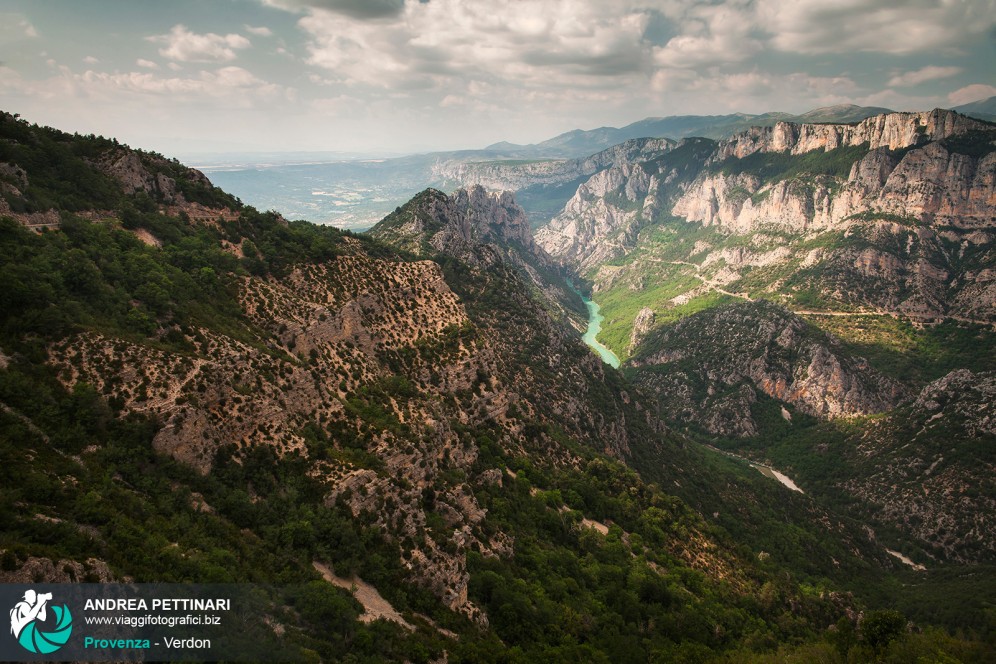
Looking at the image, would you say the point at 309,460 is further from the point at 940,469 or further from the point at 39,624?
the point at 940,469

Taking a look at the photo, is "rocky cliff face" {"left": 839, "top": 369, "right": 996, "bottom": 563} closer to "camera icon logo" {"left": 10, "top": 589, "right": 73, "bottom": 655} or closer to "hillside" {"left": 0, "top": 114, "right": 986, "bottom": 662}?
"hillside" {"left": 0, "top": 114, "right": 986, "bottom": 662}

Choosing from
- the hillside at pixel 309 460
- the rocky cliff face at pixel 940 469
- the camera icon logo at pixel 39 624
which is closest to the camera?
the camera icon logo at pixel 39 624

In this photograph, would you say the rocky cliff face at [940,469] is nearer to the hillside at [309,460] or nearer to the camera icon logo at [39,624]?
the hillside at [309,460]

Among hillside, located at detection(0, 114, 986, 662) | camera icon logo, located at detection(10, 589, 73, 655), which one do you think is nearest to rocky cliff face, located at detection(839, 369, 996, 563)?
hillside, located at detection(0, 114, 986, 662)

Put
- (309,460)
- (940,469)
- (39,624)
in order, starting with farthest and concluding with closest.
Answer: (940,469) → (309,460) → (39,624)

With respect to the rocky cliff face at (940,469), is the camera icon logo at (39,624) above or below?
above

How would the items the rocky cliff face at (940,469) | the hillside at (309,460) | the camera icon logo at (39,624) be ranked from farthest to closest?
the rocky cliff face at (940,469), the hillside at (309,460), the camera icon logo at (39,624)

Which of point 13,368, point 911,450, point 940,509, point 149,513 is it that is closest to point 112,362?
point 13,368

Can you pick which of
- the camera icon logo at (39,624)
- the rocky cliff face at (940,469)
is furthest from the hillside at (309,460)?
the rocky cliff face at (940,469)

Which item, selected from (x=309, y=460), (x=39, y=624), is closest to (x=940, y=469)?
(x=309, y=460)

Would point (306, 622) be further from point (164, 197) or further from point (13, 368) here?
point (164, 197)
